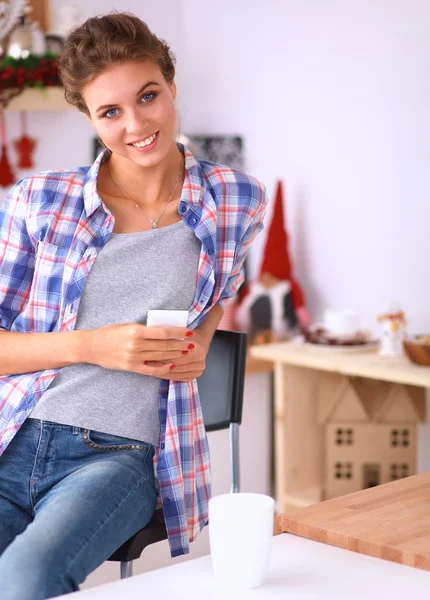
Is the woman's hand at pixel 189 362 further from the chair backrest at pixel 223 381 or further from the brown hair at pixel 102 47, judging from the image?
the brown hair at pixel 102 47

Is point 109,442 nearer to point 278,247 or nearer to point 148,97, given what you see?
point 148,97

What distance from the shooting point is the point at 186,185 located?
5.25ft

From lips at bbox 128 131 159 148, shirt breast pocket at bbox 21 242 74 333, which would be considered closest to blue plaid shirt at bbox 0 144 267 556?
shirt breast pocket at bbox 21 242 74 333

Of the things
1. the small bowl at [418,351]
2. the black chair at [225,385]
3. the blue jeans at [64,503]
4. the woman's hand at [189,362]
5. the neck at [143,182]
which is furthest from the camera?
the small bowl at [418,351]

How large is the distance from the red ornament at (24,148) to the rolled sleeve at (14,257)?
78.9 inches

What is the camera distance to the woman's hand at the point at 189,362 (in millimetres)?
1492

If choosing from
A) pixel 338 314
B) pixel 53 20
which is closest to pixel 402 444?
pixel 338 314

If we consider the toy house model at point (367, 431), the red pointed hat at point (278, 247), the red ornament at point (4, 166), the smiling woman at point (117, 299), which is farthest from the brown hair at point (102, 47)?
the red ornament at point (4, 166)

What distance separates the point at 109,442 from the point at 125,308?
0.77ft

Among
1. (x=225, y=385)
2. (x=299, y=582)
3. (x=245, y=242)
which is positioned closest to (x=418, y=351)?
(x=225, y=385)

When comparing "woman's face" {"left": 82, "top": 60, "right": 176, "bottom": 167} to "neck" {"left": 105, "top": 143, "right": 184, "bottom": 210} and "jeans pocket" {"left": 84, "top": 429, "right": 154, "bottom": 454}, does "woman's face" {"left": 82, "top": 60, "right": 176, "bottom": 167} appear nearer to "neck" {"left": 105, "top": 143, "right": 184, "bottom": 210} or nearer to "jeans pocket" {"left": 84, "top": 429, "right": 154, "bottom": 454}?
"neck" {"left": 105, "top": 143, "right": 184, "bottom": 210}

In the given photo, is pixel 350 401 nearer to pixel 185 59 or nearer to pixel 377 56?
pixel 377 56

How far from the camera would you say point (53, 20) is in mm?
3506

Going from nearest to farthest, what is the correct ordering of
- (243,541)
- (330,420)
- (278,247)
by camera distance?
(243,541) < (330,420) < (278,247)
